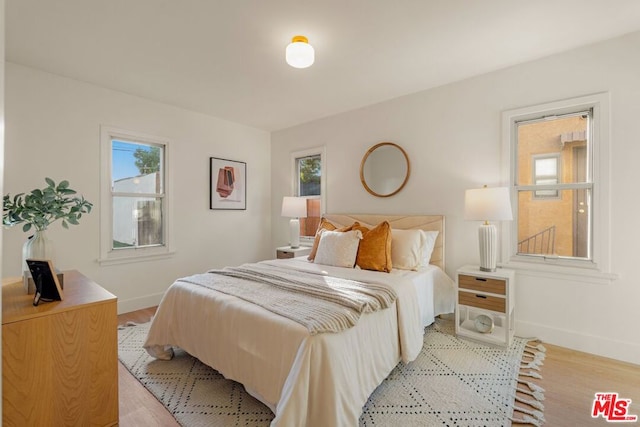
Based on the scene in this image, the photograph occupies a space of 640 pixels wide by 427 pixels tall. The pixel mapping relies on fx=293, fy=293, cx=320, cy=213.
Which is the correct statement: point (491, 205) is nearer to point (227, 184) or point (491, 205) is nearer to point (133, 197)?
point (227, 184)

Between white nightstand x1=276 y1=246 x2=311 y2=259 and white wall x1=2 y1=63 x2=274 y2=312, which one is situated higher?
white wall x1=2 y1=63 x2=274 y2=312

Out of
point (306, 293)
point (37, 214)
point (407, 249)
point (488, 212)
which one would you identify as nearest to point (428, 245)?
point (407, 249)

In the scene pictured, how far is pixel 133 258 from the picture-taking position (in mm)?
3482

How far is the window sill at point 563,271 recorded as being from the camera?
2.41 meters

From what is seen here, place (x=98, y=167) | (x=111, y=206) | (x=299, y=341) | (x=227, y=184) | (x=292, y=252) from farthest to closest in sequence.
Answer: (x=227, y=184) → (x=292, y=252) → (x=111, y=206) → (x=98, y=167) → (x=299, y=341)

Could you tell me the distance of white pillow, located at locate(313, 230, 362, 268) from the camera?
2.89 meters

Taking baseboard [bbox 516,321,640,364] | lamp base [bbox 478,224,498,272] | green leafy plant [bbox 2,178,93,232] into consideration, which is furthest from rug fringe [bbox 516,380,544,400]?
green leafy plant [bbox 2,178,93,232]

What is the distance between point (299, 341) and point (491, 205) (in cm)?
205

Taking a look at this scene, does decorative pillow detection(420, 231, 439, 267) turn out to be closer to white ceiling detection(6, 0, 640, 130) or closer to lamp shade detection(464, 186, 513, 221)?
lamp shade detection(464, 186, 513, 221)

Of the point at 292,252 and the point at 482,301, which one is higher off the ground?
the point at 292,252

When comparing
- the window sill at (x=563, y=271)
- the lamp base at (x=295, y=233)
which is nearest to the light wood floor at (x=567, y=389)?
the window sill at (x=563, y=271)

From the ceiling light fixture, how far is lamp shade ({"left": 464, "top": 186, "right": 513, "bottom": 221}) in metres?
1.85

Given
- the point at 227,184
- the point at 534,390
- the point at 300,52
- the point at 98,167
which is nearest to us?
the point at 534,390

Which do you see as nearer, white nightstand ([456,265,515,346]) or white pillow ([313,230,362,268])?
white nightstand ([456,265,515,346])
